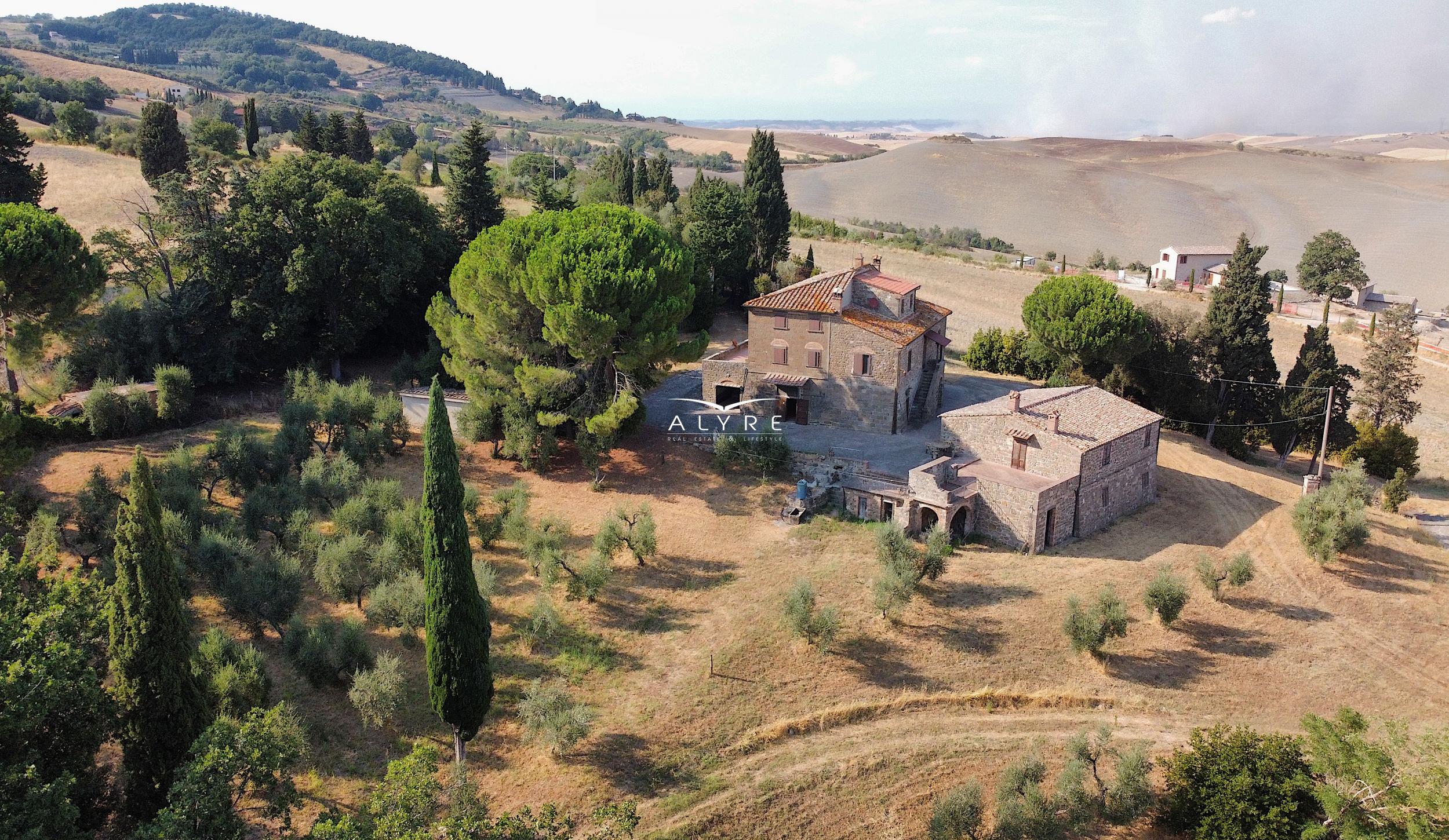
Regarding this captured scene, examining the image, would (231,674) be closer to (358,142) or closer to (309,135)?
(309,135)

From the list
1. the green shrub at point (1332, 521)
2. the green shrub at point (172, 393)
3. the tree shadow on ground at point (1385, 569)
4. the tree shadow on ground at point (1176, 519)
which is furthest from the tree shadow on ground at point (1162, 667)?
the green shrub at point (172, 393)

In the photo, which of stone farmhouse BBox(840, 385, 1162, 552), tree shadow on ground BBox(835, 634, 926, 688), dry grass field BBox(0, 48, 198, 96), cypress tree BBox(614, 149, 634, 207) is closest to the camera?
tree shadow on ground BBox(835, 634, 926, 688)

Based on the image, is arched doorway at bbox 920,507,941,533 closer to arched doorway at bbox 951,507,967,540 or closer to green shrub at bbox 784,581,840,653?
arched doorway at bbox 951,507,967,540

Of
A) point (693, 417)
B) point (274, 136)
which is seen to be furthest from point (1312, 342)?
point (274, 136)

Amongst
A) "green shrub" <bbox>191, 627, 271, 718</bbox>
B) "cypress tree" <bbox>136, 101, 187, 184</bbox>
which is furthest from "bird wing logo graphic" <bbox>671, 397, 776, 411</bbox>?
"cypress tree" <bbox>136, 101, 187, 184</bbox>

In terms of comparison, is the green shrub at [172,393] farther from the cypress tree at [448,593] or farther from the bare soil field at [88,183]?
the cypress tree at [448,593]
